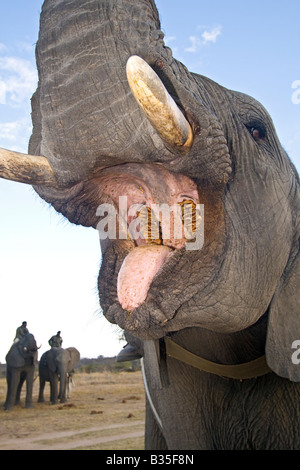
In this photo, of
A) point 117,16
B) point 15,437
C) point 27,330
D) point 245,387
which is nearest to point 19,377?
point 27,330

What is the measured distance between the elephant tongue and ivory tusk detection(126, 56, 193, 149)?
1.76 ft

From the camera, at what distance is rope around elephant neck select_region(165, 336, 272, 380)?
8.92ft

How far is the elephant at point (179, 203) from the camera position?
5.98ft

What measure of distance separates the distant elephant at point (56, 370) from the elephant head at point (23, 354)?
1.46m

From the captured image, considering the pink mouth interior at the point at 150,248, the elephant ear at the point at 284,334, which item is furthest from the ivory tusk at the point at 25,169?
the elephant ear at the point at 284,334

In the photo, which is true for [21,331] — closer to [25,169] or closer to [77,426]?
[77,426]

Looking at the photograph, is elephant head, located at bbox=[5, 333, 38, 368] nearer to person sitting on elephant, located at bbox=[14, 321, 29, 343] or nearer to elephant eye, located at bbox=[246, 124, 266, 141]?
person sitting on elephant, located at bbox=[14, 321, 29, 343]

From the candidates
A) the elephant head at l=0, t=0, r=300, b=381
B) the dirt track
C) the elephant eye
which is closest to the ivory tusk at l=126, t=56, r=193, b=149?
the elephant head at l=0, t=0, r=300, b=381

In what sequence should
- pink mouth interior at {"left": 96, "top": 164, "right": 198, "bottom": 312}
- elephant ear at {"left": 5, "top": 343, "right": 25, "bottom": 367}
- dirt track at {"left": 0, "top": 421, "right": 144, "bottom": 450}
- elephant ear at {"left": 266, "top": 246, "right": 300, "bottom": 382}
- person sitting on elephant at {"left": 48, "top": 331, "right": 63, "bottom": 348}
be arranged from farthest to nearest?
1. person sitting on elephant at {"left": 48, "top": 331, "right": 63, "bottom": 348}
2. elephant ear at {"left": 5, "top": 343, "right": 25, "bottom": 367}
3. dirt track at {"left": 0, "top": 421, "right": 144, "bottom": 450}
4. elephant ear at {"left": 266, "top": 246, "right": 300, "bottom": 382}
5. pink mouth interior at {"left": 96, "top": 164, "right": 198, "bottom": 312}

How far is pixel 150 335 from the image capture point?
225 centimetres

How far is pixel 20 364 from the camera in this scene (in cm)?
1533

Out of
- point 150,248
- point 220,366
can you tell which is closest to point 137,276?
point 150,248

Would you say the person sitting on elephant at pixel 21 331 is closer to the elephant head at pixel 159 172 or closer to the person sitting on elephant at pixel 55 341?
the person sitting on elephant at pixel 55 341
